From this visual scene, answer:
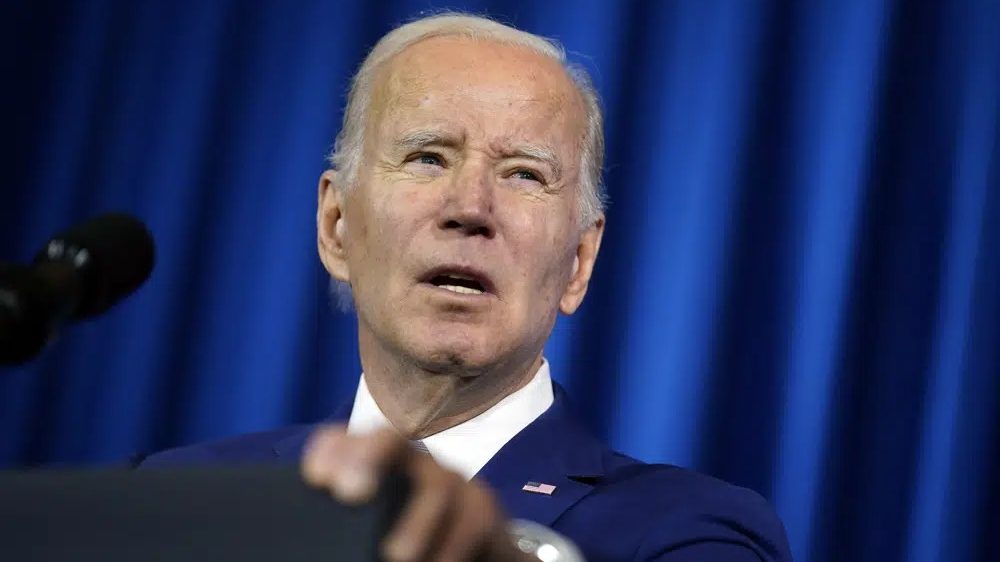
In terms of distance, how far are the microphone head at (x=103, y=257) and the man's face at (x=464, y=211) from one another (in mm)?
941

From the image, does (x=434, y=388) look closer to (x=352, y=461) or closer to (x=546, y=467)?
(x=546, y=467)

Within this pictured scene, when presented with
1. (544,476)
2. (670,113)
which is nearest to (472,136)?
(544,476)

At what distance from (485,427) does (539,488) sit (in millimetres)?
180

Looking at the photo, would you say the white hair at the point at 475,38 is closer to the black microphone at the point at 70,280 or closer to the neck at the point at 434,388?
the neck at the point at 434,388

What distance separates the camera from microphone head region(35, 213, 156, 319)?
0.76m

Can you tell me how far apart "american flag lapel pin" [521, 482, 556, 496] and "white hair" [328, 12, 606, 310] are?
44 centimetres

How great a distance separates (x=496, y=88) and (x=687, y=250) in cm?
58

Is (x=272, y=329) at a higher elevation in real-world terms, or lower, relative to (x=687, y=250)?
lower

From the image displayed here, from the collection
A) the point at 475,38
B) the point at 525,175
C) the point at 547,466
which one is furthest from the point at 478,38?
the point at 547,466

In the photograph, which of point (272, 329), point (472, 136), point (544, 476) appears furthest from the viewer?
point (272, 329)

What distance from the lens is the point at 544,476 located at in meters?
1.71

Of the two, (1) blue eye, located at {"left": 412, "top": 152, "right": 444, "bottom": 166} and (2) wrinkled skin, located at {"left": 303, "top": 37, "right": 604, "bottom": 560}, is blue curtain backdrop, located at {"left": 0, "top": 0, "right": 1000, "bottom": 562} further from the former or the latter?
(1) blue eye, located at {"left": 412, "top": 152, "right": 444, "bottom": 166}

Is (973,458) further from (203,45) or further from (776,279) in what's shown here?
(203,45)

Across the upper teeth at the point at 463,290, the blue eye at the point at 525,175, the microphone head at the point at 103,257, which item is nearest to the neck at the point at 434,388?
the upper teeth at the point at 463,290
